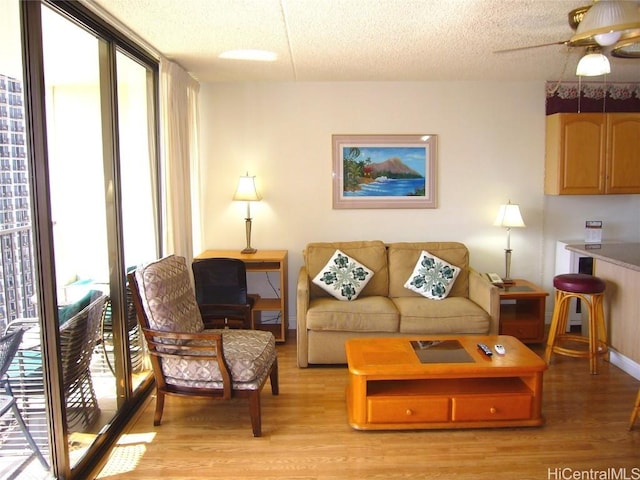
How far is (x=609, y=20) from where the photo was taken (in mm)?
2363

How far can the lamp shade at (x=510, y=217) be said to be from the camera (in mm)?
4988

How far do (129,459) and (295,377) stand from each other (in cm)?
149

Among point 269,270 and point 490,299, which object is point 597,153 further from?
point 269,270

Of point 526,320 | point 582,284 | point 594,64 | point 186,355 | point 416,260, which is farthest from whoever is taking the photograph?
point 416,260

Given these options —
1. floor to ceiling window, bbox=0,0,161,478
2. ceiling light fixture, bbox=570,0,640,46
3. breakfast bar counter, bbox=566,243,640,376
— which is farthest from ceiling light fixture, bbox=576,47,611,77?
floor to ceiling window, bbox=0,0,161,478

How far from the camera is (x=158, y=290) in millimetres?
3346

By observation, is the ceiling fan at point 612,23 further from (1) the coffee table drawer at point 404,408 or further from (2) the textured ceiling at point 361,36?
(1) the coffee table drawer at point 404,408

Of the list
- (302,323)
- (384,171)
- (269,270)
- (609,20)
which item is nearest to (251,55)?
(384,171)

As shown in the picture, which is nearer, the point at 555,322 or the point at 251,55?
the point at 251,55

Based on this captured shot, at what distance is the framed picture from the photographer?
206 inches

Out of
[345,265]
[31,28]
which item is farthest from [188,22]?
[345,265]

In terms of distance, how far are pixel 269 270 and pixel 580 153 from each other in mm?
3102

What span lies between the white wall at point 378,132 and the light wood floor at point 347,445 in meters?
1.93

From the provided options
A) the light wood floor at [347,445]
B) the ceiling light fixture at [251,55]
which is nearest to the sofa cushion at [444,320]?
the light wood floor at [347,445]
